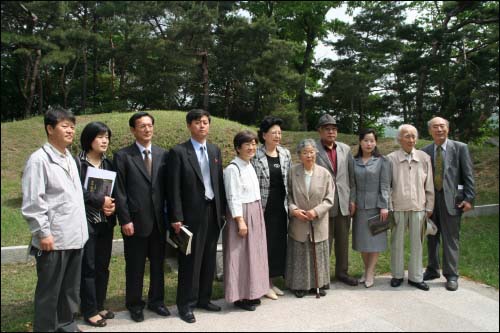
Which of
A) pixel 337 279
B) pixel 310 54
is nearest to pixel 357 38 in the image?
pixel 310 54

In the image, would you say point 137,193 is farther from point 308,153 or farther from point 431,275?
point 431,275

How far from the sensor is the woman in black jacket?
10.3 ft

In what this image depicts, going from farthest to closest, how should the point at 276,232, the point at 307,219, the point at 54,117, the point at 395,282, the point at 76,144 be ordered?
1. the point at 76,144
2. the point at 395,282
3. the point at 276,232
4. the point at 307,219
5. the point at 54,117

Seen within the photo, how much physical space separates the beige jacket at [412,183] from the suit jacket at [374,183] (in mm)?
105

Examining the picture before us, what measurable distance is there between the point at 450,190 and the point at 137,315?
3186mm

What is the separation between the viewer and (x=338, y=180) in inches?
164

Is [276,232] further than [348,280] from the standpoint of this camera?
No

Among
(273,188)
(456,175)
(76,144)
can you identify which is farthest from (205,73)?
(456,175)

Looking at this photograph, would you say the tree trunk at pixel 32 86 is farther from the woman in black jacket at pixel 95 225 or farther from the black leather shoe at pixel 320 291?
the black leather shoe at pixel 320 291

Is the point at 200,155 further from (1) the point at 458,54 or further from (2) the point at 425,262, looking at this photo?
(1) the point at 458,54

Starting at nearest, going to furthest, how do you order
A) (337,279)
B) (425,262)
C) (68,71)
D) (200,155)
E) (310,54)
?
(200,155) → (337,279) → (425,262) → (68,71) → (310,54)

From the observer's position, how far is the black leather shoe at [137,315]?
3.26 metres

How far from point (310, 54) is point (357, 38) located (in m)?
3.12

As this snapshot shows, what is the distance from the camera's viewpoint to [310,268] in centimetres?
385
